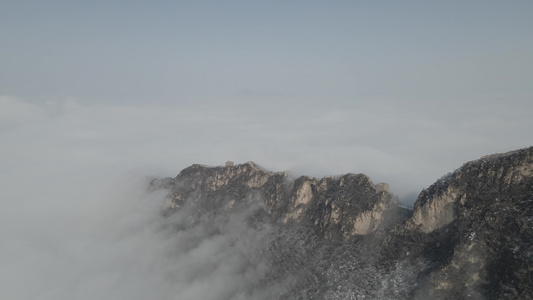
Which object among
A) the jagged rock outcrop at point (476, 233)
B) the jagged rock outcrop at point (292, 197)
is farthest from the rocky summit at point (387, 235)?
the jagged rock outcrop at point (292, 197)

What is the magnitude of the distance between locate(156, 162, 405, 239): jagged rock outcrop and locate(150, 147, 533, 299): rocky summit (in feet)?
→ 1.02

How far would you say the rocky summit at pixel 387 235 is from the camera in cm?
5312

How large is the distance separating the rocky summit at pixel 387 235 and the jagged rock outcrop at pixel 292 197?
1.02ft

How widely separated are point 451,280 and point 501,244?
9988mm

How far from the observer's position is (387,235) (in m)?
71.9

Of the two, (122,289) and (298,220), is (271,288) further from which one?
(122,289)

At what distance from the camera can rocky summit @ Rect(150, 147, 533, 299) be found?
5312cm

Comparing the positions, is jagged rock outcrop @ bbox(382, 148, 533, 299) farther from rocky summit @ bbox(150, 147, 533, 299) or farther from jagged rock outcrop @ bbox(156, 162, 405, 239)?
jagged rock outcrop @ bbox(156, 162, 405, 239)

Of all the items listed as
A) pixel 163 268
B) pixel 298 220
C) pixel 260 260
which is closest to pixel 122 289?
pixel 163 268

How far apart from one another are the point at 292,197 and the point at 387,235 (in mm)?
31740

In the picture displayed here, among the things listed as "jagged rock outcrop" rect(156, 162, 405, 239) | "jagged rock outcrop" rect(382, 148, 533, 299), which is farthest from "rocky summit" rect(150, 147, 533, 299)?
"jagged rock outcrop" rect(156, 162, 405, 239)

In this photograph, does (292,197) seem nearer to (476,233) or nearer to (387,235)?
(387,235)

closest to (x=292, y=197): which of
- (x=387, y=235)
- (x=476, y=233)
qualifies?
(x=387, y=235)

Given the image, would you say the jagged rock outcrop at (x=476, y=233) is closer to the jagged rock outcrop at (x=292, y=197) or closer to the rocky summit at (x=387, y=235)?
the rocky summit at (x=387, y=235)
